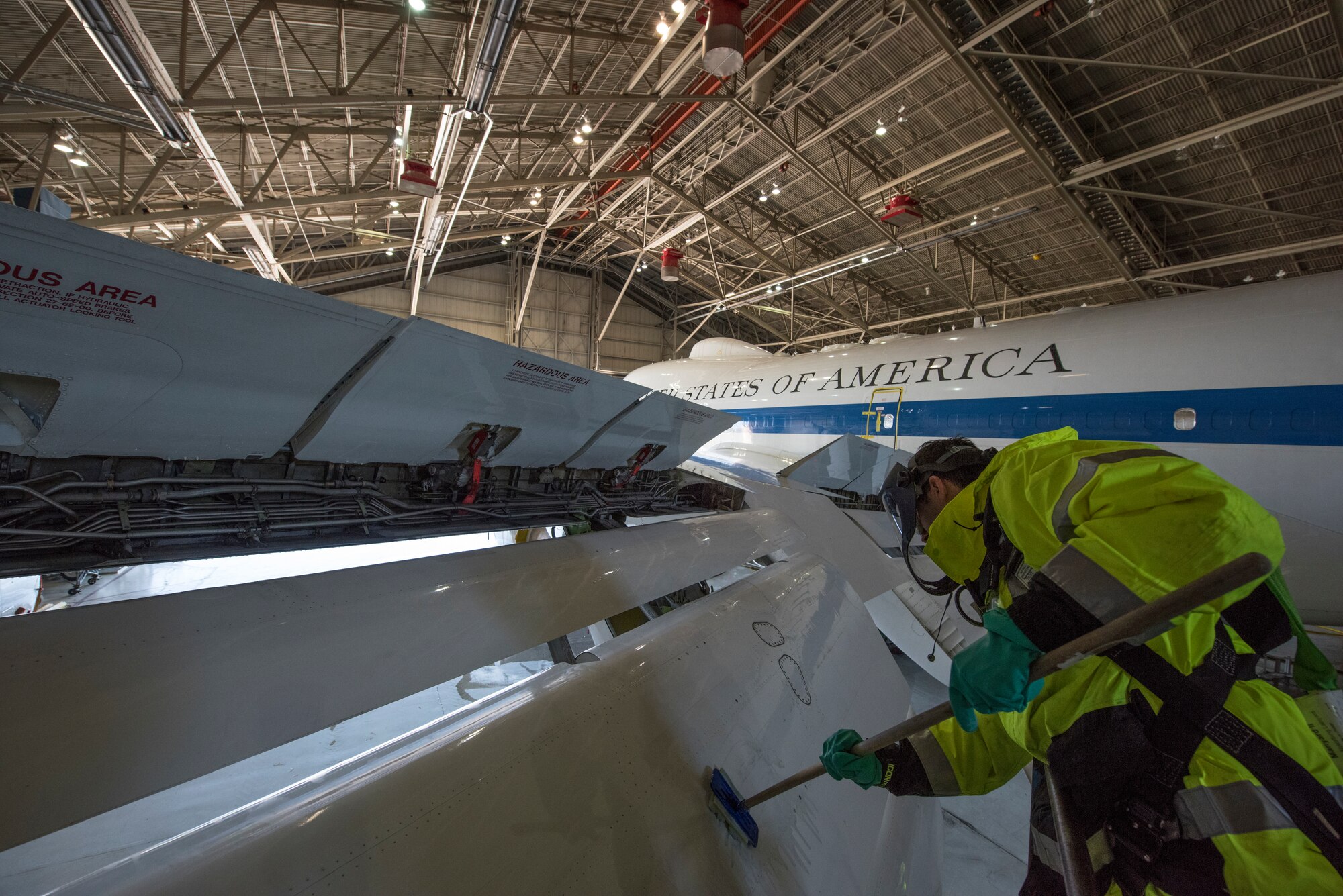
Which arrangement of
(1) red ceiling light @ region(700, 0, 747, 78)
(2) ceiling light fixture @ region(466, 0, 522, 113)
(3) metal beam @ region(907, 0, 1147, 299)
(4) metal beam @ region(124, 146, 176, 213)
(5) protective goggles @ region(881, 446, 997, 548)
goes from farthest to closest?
1. (4) metal beam @ region(124, 146, 176, 213)
2. (3) metal beam @ region(907, 0, 1147, 299)
3. (2) ceiling light fixture @ region(466, 0, 522, 113)
4. (1) red ceiling light @ region(700, 0, 747, 78)
5. (5) protective goggles @ region(881, 446, 997, 548)

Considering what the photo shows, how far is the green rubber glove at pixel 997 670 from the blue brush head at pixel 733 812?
67cm

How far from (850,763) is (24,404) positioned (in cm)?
275

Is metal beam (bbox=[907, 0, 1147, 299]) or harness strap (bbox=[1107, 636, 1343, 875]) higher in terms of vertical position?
metal beam (bbox=[907, 0, 1147, 299])

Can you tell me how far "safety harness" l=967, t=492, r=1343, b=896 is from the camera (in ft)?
3.76

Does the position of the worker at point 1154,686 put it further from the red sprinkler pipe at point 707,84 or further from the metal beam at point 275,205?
the metal beam at point 275,205

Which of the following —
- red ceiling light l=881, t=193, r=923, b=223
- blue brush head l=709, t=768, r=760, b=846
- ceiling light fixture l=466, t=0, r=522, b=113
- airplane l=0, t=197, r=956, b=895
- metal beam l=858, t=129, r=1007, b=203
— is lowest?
blue brush head l=709, t=768, r=760, b=846

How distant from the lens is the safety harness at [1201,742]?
1145 mm

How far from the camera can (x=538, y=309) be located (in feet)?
76.7

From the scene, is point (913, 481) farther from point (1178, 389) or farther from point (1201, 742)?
point (1178, 389)

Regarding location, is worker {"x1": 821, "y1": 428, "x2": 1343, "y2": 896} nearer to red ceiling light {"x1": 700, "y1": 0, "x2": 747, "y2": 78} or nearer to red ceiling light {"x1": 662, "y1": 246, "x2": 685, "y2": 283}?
red ceiling light {"x1": 700, "y1": 0, "x2": 747, "y2": 78}

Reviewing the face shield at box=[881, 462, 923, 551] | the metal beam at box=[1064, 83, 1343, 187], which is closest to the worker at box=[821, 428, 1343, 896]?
the face shield at box=[881, 462, 923, 551]

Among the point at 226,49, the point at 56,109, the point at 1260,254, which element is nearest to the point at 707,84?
the point at 226,49

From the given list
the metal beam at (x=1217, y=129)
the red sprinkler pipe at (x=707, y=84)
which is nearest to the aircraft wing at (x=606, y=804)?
the red sprinkler pipe at (x=707, y=84)

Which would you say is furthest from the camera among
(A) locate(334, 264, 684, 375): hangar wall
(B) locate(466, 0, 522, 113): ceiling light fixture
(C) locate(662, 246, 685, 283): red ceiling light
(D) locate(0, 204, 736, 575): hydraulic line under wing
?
(A) locate(334, 264, 684, 375): hangar wall
